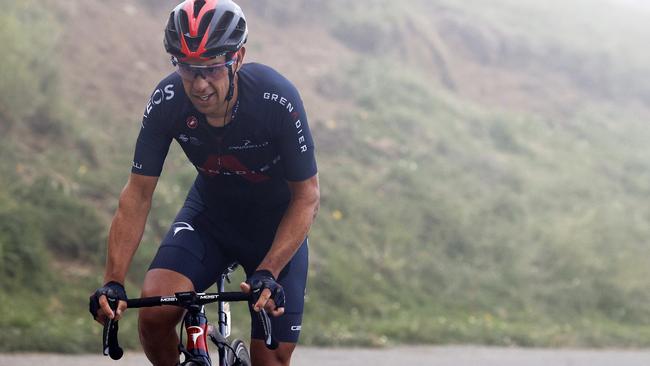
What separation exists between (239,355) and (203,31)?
1499 millimetres

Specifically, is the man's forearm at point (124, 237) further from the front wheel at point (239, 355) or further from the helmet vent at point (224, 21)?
the helmet vent at point (224, 21)

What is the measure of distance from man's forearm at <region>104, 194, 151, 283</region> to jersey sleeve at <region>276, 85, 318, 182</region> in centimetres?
68

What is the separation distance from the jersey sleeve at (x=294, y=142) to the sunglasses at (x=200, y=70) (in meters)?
0.42

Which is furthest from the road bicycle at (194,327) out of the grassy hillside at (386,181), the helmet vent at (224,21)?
the grassy hillside at (386,181)

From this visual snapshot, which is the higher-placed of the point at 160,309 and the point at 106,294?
the point at 106,294

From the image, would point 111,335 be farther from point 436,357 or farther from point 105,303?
point 436,357

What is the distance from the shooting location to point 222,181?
5152mm

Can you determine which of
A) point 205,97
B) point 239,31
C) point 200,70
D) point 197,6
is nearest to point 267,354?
point 205,97

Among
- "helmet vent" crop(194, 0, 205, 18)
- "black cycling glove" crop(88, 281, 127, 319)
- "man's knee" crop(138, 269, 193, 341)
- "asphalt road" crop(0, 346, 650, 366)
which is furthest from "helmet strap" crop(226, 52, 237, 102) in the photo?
"asphalt road" crop(0, 346, 650, 366)

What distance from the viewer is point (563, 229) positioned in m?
15.6

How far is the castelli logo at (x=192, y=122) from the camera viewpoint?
15.6 ft

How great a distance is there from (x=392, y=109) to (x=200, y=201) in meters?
13.0

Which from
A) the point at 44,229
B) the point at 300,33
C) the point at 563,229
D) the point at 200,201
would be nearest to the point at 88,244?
the point at 44,229

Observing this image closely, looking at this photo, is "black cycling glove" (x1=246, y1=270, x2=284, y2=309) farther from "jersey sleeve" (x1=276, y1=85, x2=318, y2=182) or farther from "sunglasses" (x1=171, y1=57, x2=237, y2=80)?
"sunglasses" (x1=171, y1=57, x2=237, y2=80)
